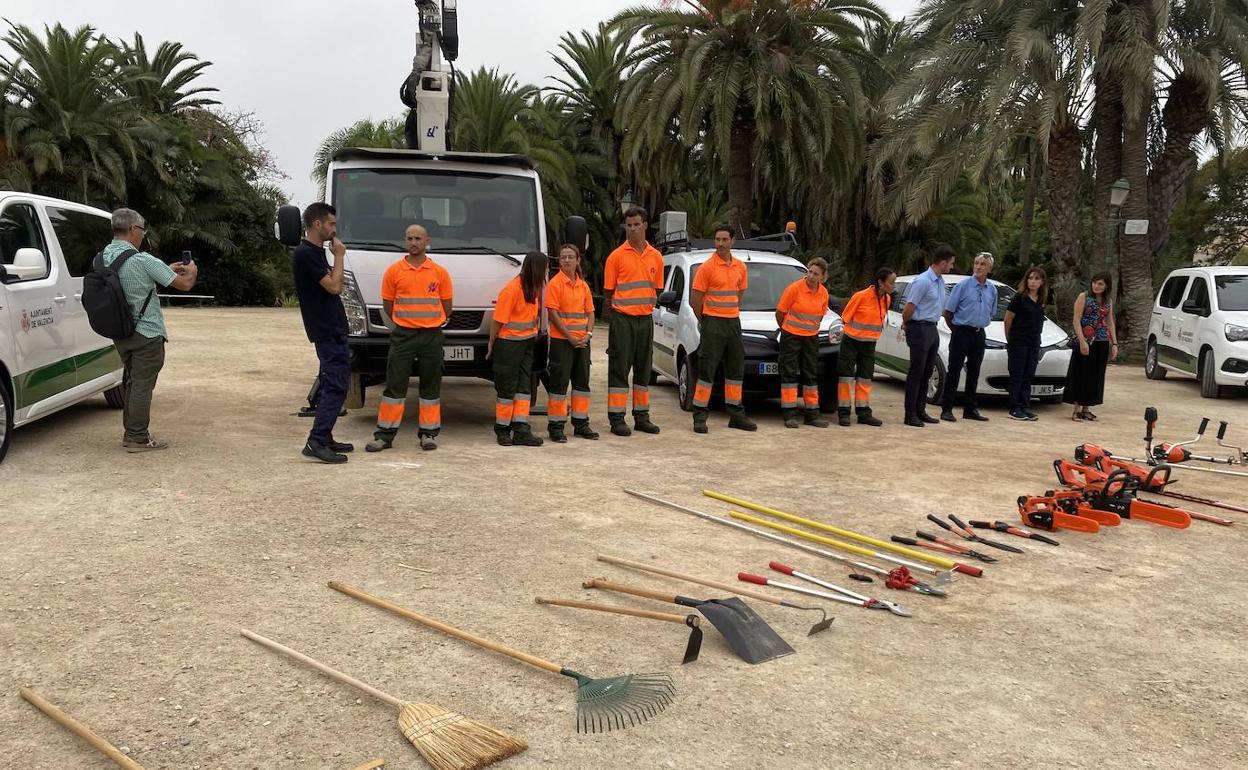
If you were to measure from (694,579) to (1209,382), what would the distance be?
35.3ft

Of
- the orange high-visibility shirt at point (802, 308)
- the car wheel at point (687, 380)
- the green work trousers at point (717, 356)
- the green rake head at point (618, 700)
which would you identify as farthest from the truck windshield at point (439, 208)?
the green rake head at point (618, 700)

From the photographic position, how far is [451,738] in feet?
9.68

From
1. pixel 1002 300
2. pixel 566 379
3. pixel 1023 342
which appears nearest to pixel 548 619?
pixel 566 379

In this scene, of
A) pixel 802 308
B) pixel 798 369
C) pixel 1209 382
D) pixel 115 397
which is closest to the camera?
pixel 115 397

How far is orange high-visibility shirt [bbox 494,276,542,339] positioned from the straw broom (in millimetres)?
4787

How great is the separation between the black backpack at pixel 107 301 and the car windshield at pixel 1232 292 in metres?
12.6

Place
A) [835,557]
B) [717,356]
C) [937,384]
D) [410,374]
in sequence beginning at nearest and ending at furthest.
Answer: [835,557] → [410,374] → [717,356] → [937,384]

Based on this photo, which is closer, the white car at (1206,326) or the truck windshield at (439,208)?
the truck windshield at (439,208)

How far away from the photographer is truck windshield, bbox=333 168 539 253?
850 centimetres

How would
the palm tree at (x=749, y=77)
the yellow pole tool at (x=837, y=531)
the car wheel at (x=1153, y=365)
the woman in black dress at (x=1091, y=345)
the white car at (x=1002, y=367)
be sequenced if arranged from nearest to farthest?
the yellow pole tool at (x=837, y=531)
the woman in black dress at (x=1091, y=345)
the white car at (x=1002, y=367)
the car wheel at (x=1153, y=365)
the palm tree at (x=749, y=77)

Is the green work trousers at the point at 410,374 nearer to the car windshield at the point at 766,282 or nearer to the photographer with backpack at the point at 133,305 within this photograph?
the photographer with backpack at the point at 133,305

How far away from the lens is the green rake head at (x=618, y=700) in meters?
3.17

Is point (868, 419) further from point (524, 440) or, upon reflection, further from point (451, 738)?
point (451, 738)

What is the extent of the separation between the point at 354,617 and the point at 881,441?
5896mm
